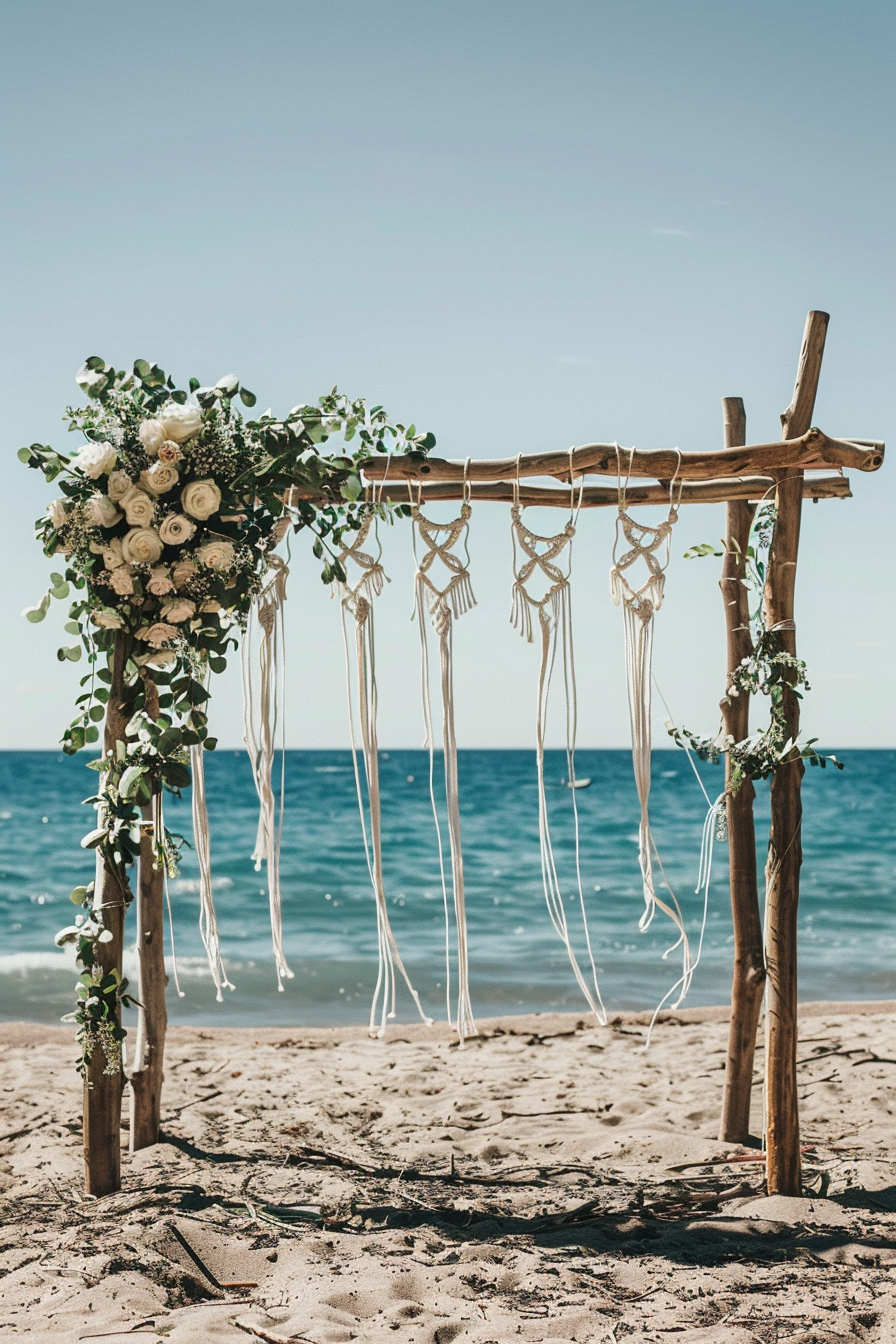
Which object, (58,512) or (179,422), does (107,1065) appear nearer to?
(58,512)

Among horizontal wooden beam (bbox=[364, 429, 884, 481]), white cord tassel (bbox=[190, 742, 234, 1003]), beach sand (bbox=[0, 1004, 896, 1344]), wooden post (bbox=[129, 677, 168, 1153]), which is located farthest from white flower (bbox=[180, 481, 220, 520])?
beach sand (bbox=[0, 1004, 896, 1344])

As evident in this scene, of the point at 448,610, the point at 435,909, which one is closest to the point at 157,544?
the point at 448,610

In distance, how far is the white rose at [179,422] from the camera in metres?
2.60

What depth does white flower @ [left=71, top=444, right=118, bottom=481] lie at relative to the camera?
2.56 metres

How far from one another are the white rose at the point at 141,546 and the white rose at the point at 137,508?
0.02m

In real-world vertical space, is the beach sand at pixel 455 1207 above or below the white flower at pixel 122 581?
below

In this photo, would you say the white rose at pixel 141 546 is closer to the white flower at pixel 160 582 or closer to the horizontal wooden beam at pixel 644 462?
the white flower at pixel 160 582

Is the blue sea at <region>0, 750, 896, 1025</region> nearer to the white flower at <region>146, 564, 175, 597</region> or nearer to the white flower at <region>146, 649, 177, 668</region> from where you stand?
the white flower at <region>146, 649, 177, 668</region>

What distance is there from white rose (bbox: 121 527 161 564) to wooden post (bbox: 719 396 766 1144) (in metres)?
1.66

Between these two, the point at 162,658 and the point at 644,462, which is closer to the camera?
the point at 162,658

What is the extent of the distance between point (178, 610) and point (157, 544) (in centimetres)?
17

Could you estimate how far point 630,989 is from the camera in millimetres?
6551

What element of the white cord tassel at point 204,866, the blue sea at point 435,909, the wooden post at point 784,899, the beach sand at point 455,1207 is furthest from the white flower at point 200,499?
the blue sea at point 435,909

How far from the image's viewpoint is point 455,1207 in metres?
2.72
